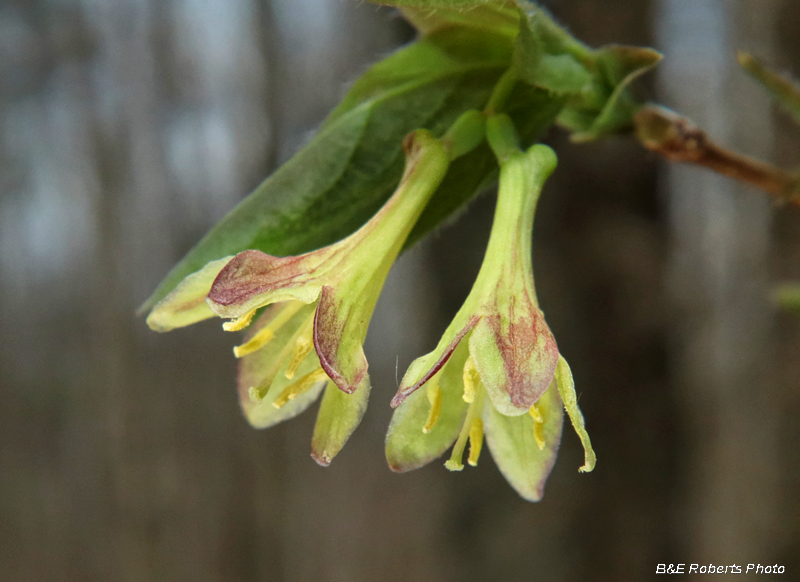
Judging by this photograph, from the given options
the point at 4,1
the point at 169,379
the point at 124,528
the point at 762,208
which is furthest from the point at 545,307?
the point at 4,1

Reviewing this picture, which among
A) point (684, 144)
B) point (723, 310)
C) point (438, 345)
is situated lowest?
point (723, 310)

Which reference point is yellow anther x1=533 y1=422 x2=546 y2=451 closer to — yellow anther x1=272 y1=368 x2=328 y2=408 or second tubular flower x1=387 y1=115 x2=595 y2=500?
second tubular flower x1=387 y1=115 x2=595 y2=500

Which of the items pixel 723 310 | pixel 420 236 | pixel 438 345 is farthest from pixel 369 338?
pixel 438 345

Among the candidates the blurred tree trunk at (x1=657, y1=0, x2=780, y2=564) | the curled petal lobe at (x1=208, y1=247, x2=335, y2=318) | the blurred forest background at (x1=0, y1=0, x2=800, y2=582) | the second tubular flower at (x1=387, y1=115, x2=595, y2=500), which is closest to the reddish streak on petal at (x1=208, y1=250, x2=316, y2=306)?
the curled petal lobe at (x1=208, y1=247, x2=335, y2=318)

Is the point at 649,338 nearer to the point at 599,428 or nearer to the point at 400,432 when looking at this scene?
the point at 599,428

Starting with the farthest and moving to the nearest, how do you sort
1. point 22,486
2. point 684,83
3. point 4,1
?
point 22,486 < point 4,1 < point 684,83

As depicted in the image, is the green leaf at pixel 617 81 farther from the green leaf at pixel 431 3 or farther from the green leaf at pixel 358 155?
the green leaf at pixel 431 3

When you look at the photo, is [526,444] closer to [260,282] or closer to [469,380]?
[469,380]
